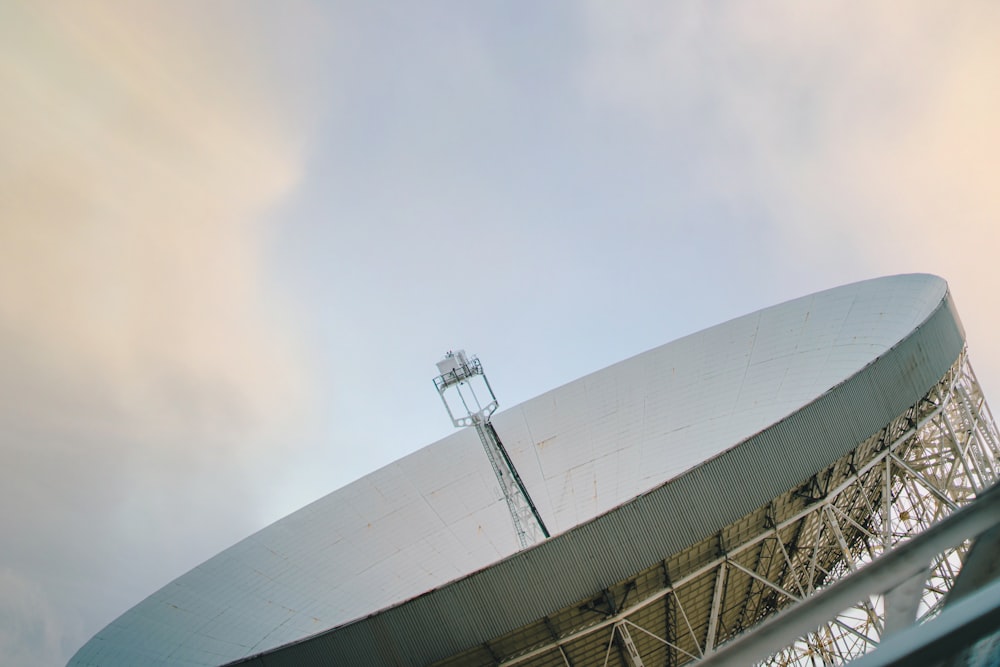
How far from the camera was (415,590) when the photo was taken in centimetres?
2041

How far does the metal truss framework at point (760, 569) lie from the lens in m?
13.1

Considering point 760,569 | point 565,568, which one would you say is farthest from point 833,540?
point 565,568

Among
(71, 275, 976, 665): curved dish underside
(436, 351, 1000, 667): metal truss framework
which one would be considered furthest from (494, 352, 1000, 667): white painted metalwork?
(71, 275, 976, 665): curved dish underside

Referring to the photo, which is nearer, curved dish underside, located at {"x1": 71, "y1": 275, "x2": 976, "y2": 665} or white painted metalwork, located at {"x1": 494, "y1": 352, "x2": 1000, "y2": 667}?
curved dish underside, located at {"x1": 71, "y1": 275, "x2": 976, "y2": 665}

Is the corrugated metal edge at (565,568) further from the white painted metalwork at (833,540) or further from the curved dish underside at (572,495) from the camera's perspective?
the white painted metalwork at (833,540)

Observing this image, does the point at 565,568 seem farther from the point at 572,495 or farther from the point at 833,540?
the point at 572,495

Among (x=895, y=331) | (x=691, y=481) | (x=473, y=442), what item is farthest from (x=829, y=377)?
(x=473, y=442)

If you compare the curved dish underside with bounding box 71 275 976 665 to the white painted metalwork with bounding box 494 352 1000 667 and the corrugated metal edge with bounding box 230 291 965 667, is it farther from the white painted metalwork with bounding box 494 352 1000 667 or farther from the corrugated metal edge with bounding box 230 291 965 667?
the white painted metalwork with bounding box 494 352 1000 667

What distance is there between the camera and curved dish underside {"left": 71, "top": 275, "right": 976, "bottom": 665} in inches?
487

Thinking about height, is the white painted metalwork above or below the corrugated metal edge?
below

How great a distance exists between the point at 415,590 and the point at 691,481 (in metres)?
10.4

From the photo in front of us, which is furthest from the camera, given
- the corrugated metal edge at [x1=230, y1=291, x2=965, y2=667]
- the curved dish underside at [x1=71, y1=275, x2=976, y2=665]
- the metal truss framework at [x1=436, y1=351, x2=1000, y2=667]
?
the metal truss framework at [x1=436, y1=351, x2=1000, y2=667]

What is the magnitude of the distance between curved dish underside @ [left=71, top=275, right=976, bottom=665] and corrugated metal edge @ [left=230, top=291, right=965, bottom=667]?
1.0 inches

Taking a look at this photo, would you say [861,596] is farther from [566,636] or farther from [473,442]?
[473,442]
